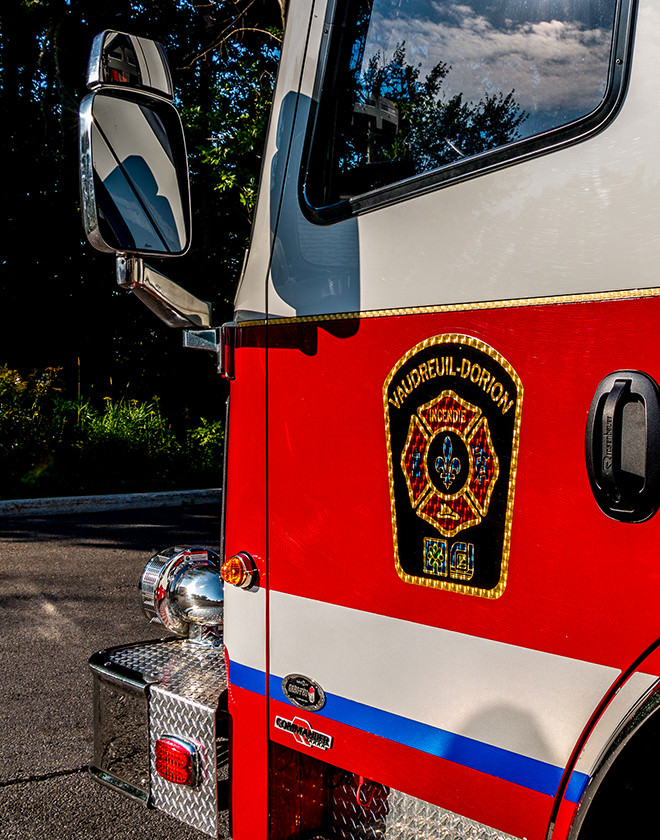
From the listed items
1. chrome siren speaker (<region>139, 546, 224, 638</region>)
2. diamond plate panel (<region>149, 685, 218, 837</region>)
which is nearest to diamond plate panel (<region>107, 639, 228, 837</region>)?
diamond plate panel (<region>149, 685, 218, 837</region>)

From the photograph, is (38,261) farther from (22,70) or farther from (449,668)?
(449,668)

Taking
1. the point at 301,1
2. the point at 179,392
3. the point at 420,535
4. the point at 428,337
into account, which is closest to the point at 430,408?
the point at 428,337

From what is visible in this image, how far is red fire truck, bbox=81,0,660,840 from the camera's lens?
4.94 feet

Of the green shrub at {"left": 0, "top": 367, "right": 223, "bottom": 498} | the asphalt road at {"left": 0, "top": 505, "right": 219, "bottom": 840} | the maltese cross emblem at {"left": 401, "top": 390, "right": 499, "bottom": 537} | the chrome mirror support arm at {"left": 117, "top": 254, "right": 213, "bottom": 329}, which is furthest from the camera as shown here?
the green shrub at {"left": 0, "top": 367, "right": 223, "bottom": 498}

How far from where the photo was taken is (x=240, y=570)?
2.23 meters

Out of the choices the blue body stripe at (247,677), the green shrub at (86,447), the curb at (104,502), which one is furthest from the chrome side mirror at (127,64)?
the green shrub at (86,447)

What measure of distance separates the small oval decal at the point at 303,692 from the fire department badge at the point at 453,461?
414 millimetres

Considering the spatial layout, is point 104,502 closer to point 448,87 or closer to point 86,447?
point 86,447

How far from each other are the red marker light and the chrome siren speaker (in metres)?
0.40

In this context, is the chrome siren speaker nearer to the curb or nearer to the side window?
the side window

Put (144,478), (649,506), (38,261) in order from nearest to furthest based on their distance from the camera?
1. (649,506)
2. (144,478)
3. (38,261)

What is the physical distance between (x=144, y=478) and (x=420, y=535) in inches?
484

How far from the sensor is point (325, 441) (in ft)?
6.60

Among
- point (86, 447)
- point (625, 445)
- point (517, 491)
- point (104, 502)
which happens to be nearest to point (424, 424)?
point (517, 491)
